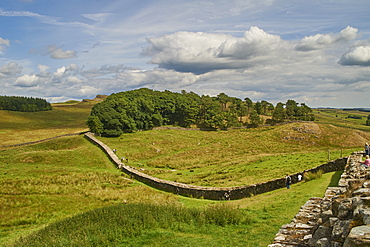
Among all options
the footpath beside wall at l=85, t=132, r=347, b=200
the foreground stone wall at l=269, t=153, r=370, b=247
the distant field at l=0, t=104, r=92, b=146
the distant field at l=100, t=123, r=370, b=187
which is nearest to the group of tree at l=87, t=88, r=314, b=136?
the distant field at l=100, t=123, r=370, b=187

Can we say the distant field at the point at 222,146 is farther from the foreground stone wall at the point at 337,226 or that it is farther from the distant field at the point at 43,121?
the distant field at the point at 43,121

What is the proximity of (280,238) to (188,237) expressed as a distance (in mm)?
4621

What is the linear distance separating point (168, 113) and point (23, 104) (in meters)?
127

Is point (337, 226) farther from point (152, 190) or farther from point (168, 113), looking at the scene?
point (168, 113)

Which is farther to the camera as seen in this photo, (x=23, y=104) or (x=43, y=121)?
(x=23, y=104)

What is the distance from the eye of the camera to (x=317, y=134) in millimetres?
71875

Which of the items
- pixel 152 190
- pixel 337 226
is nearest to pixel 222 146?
pixel 152 190

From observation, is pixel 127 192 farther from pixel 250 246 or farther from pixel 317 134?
pixel 317 134

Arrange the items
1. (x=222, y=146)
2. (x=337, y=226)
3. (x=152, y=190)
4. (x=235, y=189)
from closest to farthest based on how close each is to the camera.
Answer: (x=337, y=226)
(x=235, y=189)
(x=152, y=190)
(x=222, y=146)

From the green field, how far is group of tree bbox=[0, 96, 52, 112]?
135137mm

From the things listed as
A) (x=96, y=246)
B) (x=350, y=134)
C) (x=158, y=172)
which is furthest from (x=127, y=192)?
(x=350, y=134)

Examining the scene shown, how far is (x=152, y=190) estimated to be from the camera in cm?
2903

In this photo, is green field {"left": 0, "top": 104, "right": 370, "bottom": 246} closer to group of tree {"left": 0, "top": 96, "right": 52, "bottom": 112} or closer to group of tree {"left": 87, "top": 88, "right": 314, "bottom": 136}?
group of tree {"left": 87, "top": 88, "right": 314, "bottom": 136}

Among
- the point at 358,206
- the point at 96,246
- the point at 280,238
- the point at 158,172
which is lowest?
the point at 158,172
